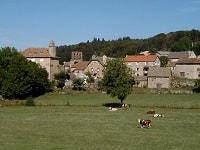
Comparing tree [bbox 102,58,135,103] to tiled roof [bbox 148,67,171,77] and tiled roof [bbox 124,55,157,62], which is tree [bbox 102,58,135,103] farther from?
tiled roof [bbox 124,55,157,62]

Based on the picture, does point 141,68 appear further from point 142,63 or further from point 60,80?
point 60,80

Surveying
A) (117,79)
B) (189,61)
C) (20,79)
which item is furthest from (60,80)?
(189,61)

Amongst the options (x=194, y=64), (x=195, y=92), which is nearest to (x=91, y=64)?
(x=194, y=64)

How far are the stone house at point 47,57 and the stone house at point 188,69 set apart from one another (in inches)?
1452

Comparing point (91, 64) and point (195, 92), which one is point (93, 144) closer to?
point (195, 92)

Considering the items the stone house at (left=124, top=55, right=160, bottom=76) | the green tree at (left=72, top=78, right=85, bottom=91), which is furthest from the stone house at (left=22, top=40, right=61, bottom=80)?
the stone house at (left=124, top=55, right=160, bottom=76)

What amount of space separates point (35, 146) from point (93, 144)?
383 cm

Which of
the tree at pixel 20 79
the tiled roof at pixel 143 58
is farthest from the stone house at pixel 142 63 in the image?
the tree at pixel 20 79

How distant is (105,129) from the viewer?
3484 cm

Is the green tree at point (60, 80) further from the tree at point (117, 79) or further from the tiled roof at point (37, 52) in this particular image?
the tree at point (117, 79)

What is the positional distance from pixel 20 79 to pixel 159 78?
1405 inches

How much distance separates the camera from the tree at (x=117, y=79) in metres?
63.1

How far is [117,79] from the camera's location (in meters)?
63.1

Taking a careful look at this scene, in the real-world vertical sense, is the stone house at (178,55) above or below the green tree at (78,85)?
above
